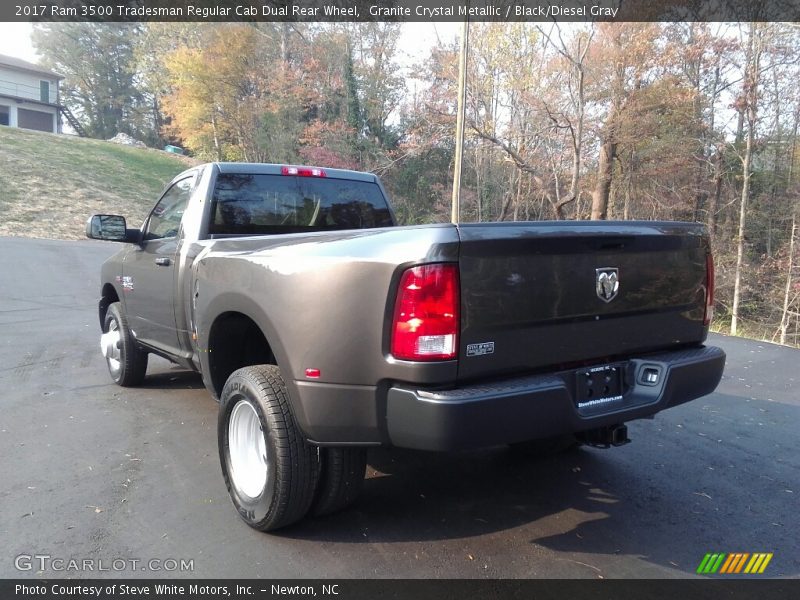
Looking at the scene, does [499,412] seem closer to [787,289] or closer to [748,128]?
[787,289]

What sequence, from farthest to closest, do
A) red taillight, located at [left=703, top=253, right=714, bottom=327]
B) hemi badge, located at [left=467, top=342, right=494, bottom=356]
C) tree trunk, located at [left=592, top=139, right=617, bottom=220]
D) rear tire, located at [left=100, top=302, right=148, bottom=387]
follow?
tree trunk, located at [left=592, top=139, right=617, bottom=220] → rear tire, located at [left=100, top=302, right=148, bottom=387] → red taillight, located at [left=703, top=253, right=714, bottom=327] → hemi badge, located at [left=467, top=342, right=494, bottom=356]

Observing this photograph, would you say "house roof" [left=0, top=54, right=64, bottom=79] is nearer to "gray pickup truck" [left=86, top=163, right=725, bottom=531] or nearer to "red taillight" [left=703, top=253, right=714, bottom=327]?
"gray pickup truck" [left=86, top=163, right=725, bottom=531]

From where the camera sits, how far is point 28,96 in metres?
47.0

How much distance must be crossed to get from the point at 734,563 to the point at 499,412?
1.49m

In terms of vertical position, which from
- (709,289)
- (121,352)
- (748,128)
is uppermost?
(748,128)

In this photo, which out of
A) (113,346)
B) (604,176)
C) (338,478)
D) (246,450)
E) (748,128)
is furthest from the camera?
(748,128)

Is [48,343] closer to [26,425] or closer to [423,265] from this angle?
[26,425]

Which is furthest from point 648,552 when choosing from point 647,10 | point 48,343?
point 647,10

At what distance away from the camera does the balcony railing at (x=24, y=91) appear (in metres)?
45.4

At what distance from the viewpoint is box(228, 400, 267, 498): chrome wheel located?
10.6 ft

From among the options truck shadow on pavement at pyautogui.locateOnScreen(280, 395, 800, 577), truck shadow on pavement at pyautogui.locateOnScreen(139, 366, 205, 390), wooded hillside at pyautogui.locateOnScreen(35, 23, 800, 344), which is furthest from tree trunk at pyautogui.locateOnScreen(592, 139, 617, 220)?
truck shadow on pavement at pyautogui.locateOnScreen(139, 366, 205, 390)

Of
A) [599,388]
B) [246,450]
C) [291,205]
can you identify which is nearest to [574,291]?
[599,388]

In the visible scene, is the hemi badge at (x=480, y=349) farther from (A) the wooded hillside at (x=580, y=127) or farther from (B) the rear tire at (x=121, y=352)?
(A) the wooded hillside at (x=580, y=127)

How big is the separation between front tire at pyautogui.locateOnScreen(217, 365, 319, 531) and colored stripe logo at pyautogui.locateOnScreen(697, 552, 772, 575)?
193cm
